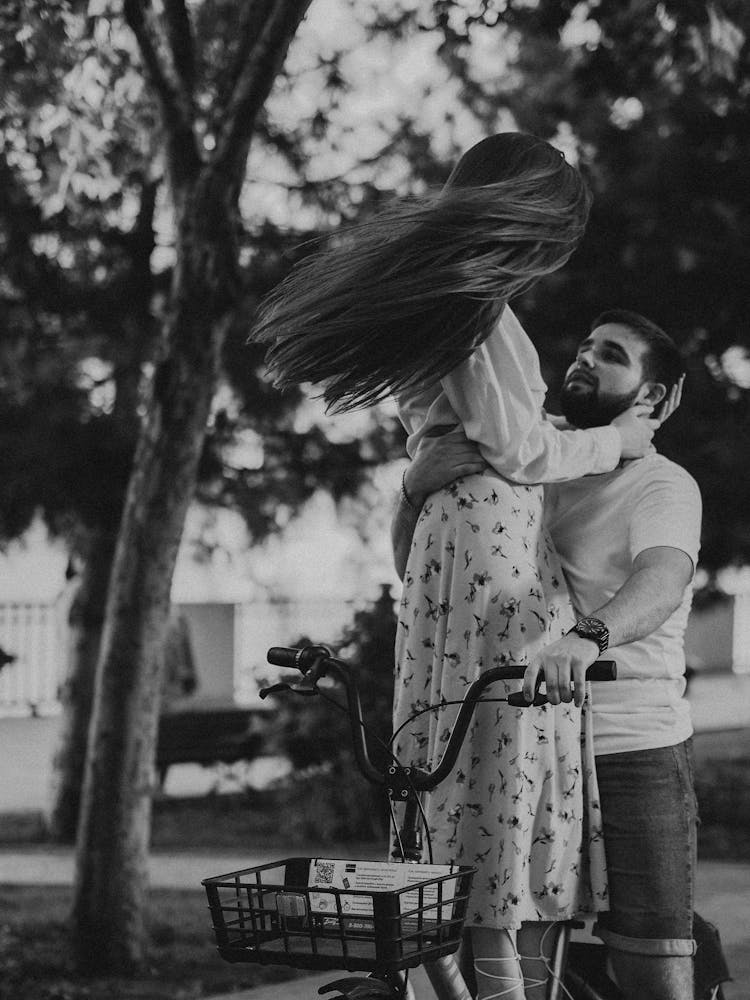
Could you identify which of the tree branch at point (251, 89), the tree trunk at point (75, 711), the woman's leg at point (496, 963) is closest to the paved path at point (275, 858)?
the tree trunk at point (75, 711)

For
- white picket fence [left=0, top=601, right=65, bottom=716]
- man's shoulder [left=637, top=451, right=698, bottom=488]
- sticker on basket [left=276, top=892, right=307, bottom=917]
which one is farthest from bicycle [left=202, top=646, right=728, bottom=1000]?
white picket fence [left=0, top=601, right=65, bottom=716]

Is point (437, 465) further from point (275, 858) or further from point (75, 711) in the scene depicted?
point (75, 711)

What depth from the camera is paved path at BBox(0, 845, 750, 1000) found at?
207 inches

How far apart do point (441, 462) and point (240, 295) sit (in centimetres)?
362

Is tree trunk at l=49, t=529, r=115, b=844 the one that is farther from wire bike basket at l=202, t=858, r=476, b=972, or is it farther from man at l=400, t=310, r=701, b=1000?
wire bike basket at l=202, t=858, r=476, b=972

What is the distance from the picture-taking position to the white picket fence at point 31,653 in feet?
66.5

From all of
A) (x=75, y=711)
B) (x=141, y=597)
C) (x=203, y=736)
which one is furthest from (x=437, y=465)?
(x=203, y=736)

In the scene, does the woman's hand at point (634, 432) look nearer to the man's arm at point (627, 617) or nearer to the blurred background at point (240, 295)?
the man's arm at point (627, 617)

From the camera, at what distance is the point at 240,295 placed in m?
6.12

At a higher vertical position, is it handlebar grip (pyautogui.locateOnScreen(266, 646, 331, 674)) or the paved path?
handlebar grip (pyautogui.locateOnScreen(266, 646, 331, 674))

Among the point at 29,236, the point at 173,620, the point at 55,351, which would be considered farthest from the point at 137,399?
the point at 173,620

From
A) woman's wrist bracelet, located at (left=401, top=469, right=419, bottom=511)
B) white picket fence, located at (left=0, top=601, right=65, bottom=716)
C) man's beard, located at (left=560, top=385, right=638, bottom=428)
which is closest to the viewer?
woman's wrist bracelet, located at (left=401, top=469, right=419, bottom=511)

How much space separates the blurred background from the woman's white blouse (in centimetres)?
349

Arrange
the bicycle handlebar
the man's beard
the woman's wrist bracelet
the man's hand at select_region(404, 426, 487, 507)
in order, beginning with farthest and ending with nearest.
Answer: the man's beard < the woman's wrist bracelet < the man's hand at select_region(404, 426, 487, 507) < the bicycle handlebar
